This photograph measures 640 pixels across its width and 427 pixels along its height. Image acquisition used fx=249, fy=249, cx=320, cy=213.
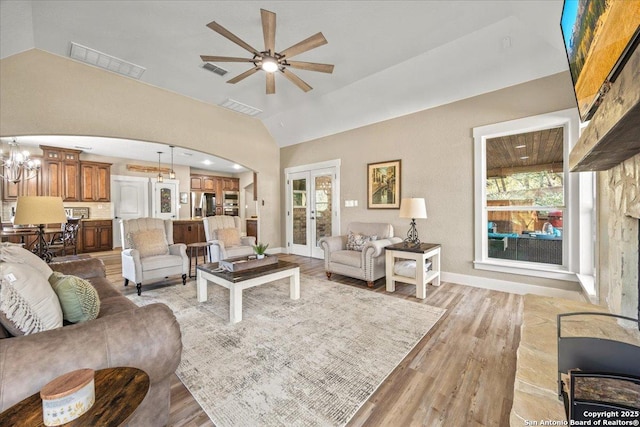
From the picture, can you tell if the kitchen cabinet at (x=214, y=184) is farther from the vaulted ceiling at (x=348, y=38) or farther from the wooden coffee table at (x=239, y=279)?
the wooden coffee table at (x=239, y=279)

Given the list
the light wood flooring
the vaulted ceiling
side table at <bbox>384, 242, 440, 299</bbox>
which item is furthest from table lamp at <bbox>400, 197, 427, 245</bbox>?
the vaulted ceiling

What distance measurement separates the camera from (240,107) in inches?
202

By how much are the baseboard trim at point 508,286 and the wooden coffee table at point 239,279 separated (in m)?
2.45

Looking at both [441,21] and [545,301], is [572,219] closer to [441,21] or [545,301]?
[545,301]

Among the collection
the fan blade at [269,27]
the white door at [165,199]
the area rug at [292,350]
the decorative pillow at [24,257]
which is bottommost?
the area rug at [292,350]

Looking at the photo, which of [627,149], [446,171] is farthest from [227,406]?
[446,171]

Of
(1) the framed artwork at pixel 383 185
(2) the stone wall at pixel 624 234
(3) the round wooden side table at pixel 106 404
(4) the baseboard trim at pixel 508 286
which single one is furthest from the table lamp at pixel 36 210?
(4) the baseboard trim at pixel 508 286

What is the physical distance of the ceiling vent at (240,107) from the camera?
16.0ft

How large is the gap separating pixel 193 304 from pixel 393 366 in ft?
7.87

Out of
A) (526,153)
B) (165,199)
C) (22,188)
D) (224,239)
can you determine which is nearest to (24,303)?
(224,239)

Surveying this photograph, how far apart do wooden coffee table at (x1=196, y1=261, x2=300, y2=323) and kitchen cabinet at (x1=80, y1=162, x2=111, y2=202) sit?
19.4 ft

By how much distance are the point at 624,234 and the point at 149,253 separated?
5.00m

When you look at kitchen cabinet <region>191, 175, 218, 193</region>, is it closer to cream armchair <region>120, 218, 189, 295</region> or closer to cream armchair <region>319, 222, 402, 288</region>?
cream armchair <region>120, 218, 189, 295</region>

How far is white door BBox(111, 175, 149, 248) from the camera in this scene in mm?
7215
